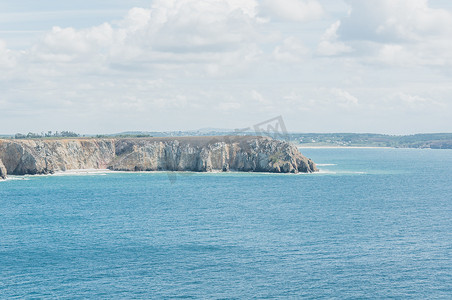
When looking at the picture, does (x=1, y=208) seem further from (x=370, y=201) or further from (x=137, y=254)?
(x=370, y=201)

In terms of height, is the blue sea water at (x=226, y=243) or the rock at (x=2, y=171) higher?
the rock at (x=2, y=171)

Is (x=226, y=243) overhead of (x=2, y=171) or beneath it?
beneath

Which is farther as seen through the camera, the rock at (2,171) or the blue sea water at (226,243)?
the rock at (2,171)

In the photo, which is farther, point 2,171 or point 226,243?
point 2,171

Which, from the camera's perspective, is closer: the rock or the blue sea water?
the blue sea water

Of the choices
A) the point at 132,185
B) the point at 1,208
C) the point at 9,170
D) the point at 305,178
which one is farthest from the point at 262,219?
the point at 9,170

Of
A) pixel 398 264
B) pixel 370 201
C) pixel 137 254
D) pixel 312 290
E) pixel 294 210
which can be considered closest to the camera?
pixel 312 290

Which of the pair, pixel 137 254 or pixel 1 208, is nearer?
A: pixel 137 254

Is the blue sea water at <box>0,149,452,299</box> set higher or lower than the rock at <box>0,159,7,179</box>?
lower
